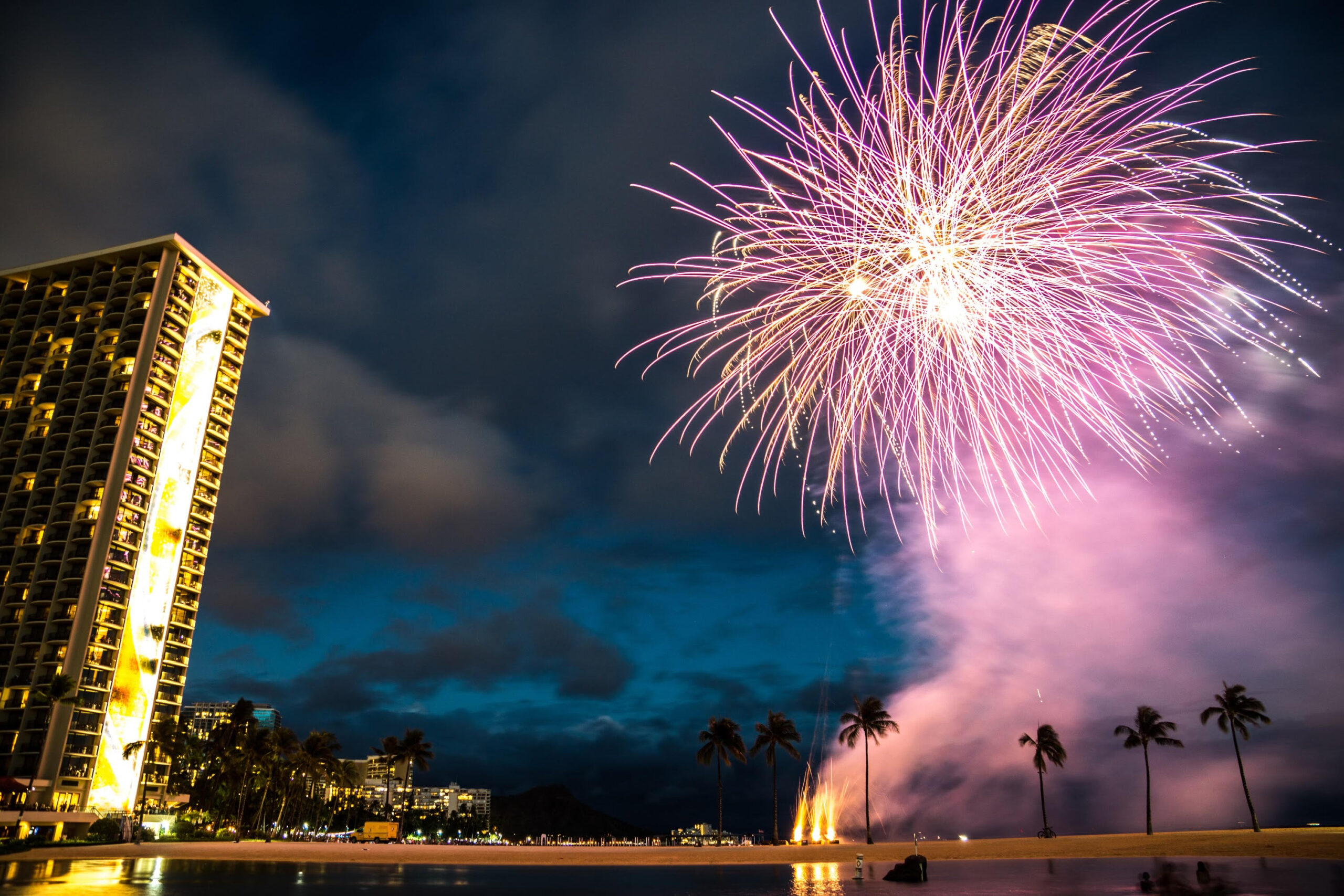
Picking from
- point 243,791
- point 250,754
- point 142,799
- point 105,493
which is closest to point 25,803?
point 142,799

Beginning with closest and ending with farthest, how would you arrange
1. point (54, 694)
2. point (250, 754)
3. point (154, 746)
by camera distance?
1. point (54, 694)
2. point (154, 746)
3. point (250, 754)

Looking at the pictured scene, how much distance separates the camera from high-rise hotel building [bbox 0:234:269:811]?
81.8m

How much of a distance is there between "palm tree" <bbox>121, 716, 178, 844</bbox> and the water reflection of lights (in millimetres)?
70012

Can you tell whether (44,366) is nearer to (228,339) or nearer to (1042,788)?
(228,339)

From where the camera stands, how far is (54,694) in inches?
2955

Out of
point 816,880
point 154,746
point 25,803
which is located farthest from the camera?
point 154,746

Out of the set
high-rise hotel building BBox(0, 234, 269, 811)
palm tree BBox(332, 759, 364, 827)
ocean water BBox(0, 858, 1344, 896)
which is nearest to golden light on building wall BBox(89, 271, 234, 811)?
high-rise hotel building BBox(0, 234, 269, 811)

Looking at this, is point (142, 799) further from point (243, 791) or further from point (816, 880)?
point (816, 880)

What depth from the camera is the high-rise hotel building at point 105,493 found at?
268 ft

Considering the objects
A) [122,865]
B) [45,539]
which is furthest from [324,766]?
[122,865]

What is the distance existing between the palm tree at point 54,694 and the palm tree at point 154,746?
7896mm

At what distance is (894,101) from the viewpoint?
946 inches

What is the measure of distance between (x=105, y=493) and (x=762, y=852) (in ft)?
259

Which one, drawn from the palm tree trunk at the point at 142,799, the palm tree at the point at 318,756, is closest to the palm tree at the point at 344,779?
the palm tree at the point at 318,756
